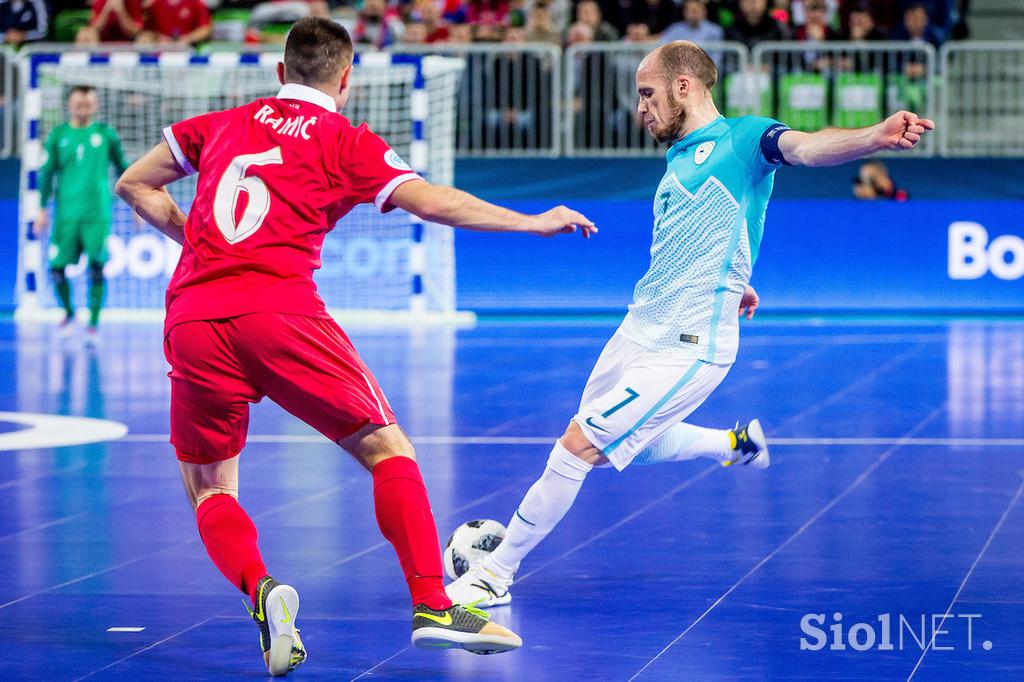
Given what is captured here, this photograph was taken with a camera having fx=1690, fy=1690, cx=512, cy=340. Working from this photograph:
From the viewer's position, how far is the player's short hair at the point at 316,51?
5.15m

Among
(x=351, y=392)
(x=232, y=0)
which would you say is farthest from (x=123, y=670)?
(x=232, y=0)

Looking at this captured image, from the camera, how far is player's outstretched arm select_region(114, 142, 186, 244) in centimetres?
532

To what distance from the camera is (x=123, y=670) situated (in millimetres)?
5070

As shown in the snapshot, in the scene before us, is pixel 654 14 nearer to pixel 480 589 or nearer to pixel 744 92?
pixel 744 92

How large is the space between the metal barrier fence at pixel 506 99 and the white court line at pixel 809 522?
9.05 meters

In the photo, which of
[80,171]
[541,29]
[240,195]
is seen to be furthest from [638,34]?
[240,195]

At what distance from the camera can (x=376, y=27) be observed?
19.8m

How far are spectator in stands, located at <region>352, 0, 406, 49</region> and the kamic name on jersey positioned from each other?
575 inches

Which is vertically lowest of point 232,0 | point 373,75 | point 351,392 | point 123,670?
point 123,670

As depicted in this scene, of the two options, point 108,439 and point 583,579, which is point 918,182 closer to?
point 108,439

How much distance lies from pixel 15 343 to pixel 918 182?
9878mm

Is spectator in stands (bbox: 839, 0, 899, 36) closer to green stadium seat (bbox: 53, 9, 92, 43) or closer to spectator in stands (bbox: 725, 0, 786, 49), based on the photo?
spectator in stands (bbox: 725, 0, 786, 49)

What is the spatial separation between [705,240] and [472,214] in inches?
53.4

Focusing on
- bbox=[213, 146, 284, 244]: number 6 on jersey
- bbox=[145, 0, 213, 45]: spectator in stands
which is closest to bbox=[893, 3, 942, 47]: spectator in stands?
bbox=[145, 0, 213, 45]: spectator in stands
